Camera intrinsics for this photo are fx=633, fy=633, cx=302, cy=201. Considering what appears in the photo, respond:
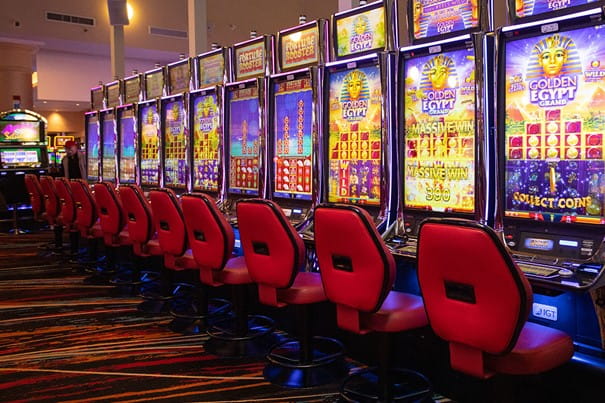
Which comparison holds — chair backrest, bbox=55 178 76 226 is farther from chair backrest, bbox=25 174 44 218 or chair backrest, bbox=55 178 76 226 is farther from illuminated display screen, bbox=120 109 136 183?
chair backrest, bbox=25 174 44 218

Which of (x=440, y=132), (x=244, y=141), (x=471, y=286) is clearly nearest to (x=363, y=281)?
(x=471, y=286)

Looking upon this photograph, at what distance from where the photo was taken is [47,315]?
4.47 meters

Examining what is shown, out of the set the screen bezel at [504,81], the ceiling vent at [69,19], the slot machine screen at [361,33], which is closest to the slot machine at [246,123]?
the slot machine screen at [361,33]

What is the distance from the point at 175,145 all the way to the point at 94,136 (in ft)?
7.70

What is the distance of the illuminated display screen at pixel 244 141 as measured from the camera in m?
4.23

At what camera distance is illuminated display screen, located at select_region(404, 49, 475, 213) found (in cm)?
266

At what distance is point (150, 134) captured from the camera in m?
5.82

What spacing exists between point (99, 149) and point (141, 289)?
2.51 meters

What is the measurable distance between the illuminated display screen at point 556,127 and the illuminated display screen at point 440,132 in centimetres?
21

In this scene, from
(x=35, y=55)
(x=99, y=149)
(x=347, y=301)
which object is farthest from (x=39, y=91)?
(x=347, y=301)

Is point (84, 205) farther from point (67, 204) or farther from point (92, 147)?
point (92, 147)

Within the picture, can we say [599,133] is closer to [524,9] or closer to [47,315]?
[524,9]

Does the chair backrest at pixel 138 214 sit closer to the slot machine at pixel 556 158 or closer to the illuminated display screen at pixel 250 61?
the illuminated display screen at pixel 250 61

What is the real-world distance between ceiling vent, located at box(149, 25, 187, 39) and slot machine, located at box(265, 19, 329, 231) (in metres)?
6.69
